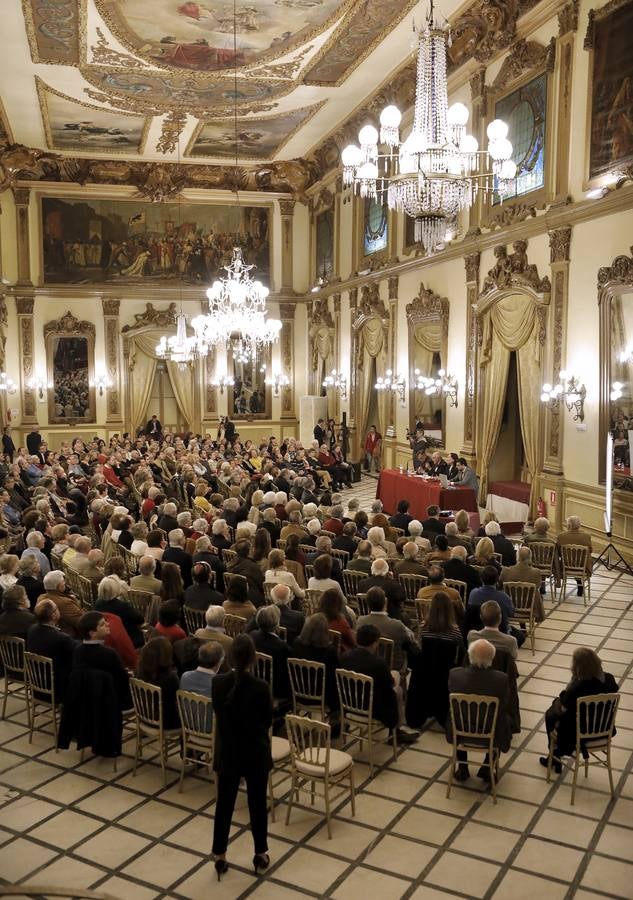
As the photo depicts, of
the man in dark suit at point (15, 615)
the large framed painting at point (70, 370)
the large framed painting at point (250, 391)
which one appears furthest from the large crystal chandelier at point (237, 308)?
the large framed painting at point (250, 391)

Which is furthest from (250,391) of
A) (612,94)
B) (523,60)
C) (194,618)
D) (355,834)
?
(355,834)

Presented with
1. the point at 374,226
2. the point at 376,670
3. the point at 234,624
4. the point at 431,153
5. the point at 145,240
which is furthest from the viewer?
the point at 145,240

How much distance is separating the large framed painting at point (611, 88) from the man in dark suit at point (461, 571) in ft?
21.9

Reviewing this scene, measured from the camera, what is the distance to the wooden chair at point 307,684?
20.4 ft

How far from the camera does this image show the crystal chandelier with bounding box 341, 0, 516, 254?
7.89 meters

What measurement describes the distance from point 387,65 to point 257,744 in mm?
16749

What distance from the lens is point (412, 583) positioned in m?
8.69

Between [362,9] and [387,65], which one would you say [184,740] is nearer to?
[362,9]

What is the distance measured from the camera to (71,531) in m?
10.6

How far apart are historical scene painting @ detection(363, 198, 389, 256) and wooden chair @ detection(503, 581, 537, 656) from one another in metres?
13.9

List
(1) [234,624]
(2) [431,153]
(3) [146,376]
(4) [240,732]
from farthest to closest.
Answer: (3) [146,376], (2) [431,153], (1) [234,624], (4) [240,732]

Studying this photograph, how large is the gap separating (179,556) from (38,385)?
18.2 metres

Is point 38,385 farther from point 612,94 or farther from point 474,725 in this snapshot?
point 474,725

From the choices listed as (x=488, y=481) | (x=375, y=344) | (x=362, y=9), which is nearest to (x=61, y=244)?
(x=375, y=344)
